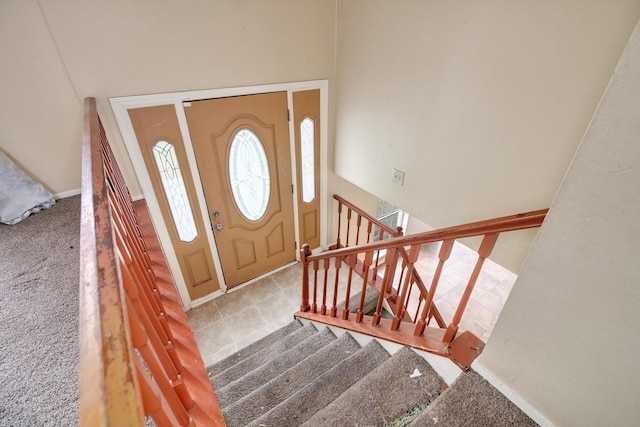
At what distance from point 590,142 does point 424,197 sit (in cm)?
155

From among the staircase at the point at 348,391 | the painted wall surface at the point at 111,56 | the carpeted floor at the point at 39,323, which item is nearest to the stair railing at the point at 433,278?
the staircase at the point at 348,391

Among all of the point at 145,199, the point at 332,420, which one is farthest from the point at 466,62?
the point at 145,199

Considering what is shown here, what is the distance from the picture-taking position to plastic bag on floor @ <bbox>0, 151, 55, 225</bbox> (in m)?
1.72

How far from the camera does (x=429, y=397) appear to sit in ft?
4.13

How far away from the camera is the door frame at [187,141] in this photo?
81.1 inches

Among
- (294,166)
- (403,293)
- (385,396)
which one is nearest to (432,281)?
(403,293)

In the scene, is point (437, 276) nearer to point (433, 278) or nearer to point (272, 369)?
point (433, 278)

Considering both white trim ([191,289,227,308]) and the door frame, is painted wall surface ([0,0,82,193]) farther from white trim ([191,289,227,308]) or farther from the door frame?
white trim ([191,289,227,308])

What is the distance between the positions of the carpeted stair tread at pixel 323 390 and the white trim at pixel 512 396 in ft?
1.85

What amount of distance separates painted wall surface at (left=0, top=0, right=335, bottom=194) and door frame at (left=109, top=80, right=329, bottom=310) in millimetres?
51

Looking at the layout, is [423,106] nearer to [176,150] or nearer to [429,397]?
[429,397]

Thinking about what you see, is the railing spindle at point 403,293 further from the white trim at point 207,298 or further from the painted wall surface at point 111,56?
the white trim at point 207,298

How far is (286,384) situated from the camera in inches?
70.1

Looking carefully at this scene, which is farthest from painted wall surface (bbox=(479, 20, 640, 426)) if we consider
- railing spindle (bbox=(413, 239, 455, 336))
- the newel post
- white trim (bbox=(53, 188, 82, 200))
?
white trim (bbox=(53, 188, 82, 200))
